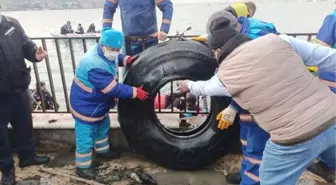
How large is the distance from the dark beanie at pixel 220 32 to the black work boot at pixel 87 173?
200cm

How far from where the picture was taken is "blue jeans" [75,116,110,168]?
3.38m

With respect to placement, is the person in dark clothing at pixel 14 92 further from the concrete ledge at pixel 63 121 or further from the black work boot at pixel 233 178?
the black work boot at pixel 233 178

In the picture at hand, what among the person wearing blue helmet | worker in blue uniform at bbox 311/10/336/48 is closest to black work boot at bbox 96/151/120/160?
the person wearing blue helmet

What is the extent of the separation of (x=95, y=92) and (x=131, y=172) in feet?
3.27

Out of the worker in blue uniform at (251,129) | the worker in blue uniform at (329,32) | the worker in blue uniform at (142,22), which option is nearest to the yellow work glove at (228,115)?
the worker in blue uniform at (251,129)

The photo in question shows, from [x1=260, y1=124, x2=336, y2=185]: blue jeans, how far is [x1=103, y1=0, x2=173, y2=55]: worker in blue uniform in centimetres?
248

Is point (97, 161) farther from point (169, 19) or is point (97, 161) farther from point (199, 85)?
point (169, 19)

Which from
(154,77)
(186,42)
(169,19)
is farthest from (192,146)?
(169,19)

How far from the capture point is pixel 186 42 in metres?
3.34

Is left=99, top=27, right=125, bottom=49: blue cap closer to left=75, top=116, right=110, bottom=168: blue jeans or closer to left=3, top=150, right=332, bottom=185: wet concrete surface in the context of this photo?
left=75, top=116, right=110, bottom=168: blue jeans

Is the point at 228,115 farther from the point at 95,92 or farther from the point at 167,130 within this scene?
the point at 95,92

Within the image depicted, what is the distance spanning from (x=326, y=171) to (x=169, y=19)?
2698 mm

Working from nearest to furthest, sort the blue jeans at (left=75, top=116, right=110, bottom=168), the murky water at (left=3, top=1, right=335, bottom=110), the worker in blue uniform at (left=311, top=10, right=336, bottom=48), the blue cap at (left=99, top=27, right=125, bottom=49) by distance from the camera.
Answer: the worker in blue uniform at (left=311, top=10, right=336, bottom=48), the blue cap at (left=99, top=27, right=125, bottom=49), the blue jeans at (left=75, top=116, right=110, bottom=168), the murky water at (left=3, top=1, right=335, bottom=110)

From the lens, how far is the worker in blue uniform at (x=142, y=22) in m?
4.20
